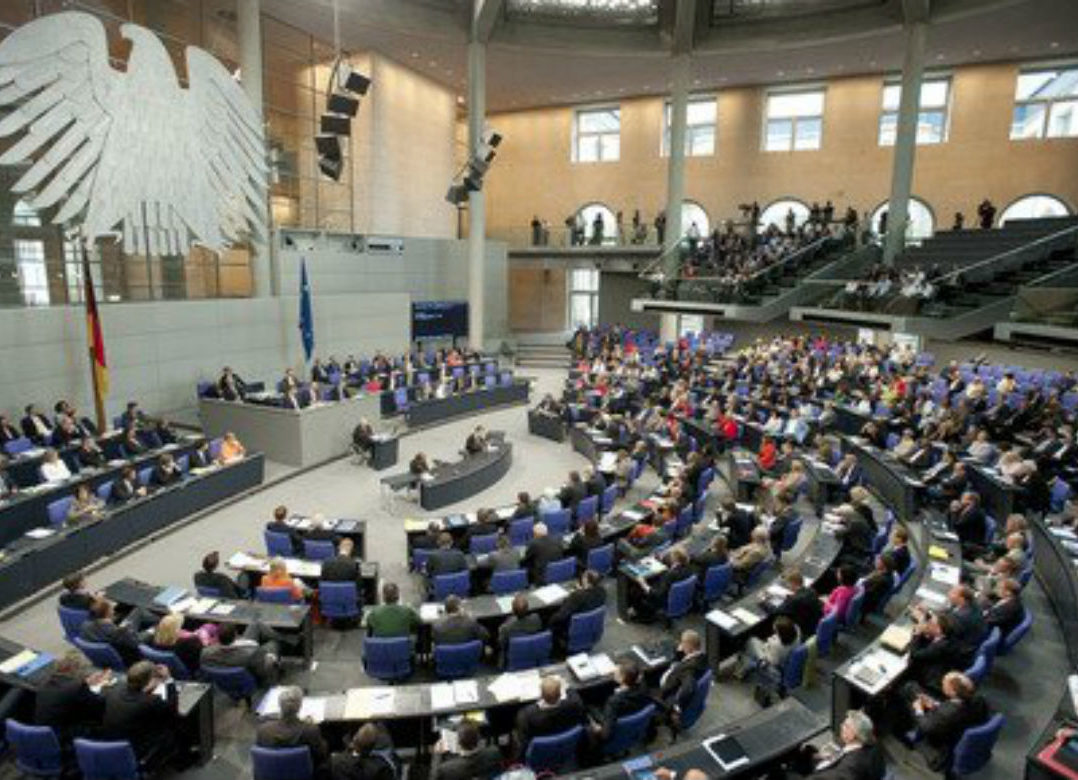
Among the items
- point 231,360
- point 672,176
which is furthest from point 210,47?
point 672,176

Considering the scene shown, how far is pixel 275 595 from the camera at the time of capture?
25.3 ft

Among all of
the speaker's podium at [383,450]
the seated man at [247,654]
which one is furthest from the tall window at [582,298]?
the seated man at [247,654]

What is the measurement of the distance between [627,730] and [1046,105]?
3128cm

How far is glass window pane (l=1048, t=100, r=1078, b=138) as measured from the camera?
1025 inches

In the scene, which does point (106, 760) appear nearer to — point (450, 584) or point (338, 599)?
point (338, 599)

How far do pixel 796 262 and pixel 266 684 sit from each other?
893 inches

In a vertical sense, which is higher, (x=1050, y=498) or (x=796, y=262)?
(x=796, y=262)

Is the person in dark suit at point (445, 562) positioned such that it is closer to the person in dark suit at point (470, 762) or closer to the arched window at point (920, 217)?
the person in dark suit at point (470, 762)

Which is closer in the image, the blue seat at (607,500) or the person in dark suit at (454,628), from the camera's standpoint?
the person in dark suit at (454,628)

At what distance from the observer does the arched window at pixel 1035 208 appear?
26.6 m

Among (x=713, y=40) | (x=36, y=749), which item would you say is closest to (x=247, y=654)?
(x=36, y=749)

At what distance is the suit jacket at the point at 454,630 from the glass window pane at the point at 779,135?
1180 inches

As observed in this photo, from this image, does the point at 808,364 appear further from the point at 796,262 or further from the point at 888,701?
the point at 888,701

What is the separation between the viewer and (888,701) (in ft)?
20.0
